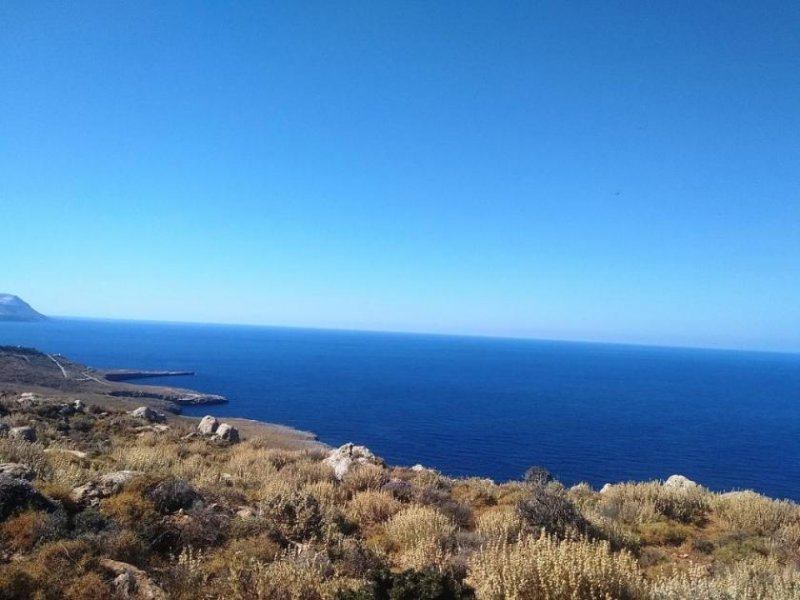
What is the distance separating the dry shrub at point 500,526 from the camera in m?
7.68

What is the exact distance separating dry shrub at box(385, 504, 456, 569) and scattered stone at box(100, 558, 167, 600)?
300cm

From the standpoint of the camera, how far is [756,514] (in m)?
10.4

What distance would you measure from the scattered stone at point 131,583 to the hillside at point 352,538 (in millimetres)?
22

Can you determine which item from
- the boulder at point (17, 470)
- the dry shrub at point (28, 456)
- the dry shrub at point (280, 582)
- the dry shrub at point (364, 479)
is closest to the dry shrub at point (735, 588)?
the dry shrub at point (280, 582)

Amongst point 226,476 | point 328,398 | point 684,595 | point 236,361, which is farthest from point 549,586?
point 236,361

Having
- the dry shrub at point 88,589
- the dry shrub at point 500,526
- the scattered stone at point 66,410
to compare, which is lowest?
the scattered stone at point 66,410

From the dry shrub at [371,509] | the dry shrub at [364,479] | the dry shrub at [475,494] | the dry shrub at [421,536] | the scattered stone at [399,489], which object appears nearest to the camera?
the dry shrub at [421,536]

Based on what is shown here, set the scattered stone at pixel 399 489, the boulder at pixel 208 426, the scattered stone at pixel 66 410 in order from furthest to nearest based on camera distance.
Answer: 1. the boulder at pixel 208 426
2. the scattered stone at pixel 66 410
3. the scattered stone at pixel 399 489

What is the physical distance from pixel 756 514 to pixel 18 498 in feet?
43.6

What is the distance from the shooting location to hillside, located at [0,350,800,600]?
5059mm

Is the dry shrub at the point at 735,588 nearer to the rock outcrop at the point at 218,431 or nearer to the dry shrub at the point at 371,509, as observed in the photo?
the dry shrub at the point at 371,509

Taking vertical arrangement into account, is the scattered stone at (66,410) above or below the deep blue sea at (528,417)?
above

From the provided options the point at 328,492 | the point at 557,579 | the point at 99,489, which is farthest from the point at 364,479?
the point at 557,579

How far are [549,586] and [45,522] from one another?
19.4ft
